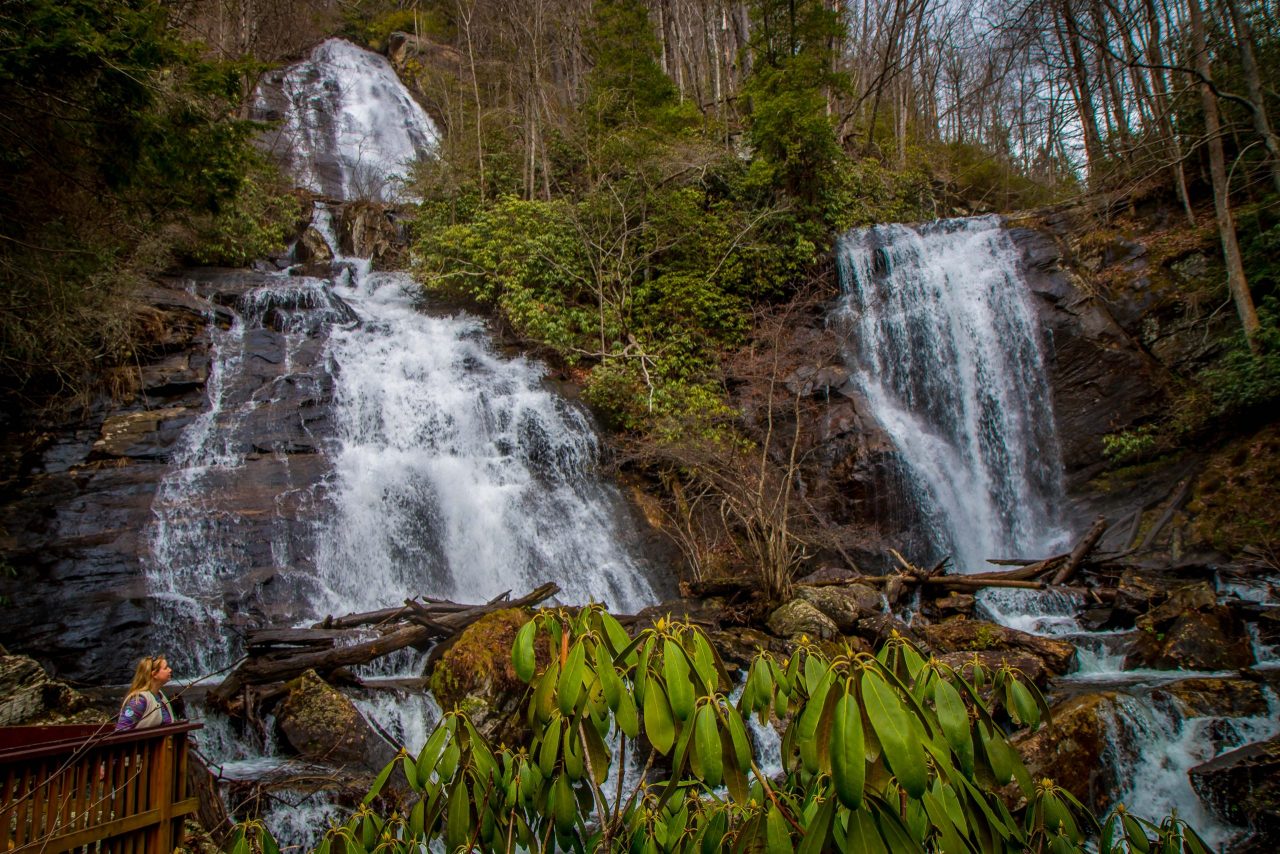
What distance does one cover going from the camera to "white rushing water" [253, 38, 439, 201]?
904 inches

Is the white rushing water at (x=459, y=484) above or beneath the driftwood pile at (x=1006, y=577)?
above

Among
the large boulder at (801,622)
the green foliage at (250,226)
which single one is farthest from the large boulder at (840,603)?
the green foliage at (250,226)

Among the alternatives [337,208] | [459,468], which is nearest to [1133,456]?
[459,468]

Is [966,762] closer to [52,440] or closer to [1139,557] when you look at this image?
[1139,557]

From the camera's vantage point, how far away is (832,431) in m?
13.1

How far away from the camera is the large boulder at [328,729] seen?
543 centimetres

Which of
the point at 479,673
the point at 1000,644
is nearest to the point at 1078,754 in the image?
the point at 1000,644

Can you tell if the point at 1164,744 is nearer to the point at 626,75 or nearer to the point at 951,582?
the point at 951,582

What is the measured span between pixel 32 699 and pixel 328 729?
2032 mm

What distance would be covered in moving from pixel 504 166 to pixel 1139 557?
1810cm

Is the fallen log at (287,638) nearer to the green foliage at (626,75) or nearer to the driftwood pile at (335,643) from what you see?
the driftwood pile at (335,643)

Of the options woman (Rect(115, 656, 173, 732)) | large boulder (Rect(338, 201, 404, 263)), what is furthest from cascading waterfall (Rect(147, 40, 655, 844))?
large boulder (Rect(338, 201, 404, 263))

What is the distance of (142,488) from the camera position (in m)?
9.40

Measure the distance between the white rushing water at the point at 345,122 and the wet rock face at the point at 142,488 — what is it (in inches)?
414
